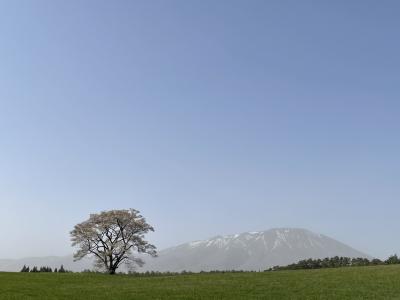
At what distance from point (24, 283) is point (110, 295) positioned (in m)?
17.8

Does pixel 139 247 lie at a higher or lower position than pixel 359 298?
higher

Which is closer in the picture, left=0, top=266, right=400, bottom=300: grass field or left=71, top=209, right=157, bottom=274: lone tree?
left=0, top=266, right=400, bottom=300: grass field

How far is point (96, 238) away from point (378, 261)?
53558 mm

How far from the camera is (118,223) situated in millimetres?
91438

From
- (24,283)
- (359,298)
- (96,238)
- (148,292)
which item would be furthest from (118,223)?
(359,298)

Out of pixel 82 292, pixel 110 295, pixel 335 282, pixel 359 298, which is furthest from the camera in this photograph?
pixel 335 282

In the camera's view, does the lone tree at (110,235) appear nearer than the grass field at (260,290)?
No

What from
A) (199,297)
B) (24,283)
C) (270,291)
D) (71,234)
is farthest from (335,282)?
(71,234)

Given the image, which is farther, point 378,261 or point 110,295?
point 378,261

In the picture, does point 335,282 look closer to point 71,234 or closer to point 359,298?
point 359,298

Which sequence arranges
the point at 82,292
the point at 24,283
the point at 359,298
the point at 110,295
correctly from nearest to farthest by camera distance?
the point at 359,298
the point at 110,295
the point at 82,292
the point at 24,283

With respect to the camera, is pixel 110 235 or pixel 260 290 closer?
pixel 260 290

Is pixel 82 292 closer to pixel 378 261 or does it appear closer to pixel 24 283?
pixel 24 283

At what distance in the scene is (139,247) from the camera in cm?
9238
